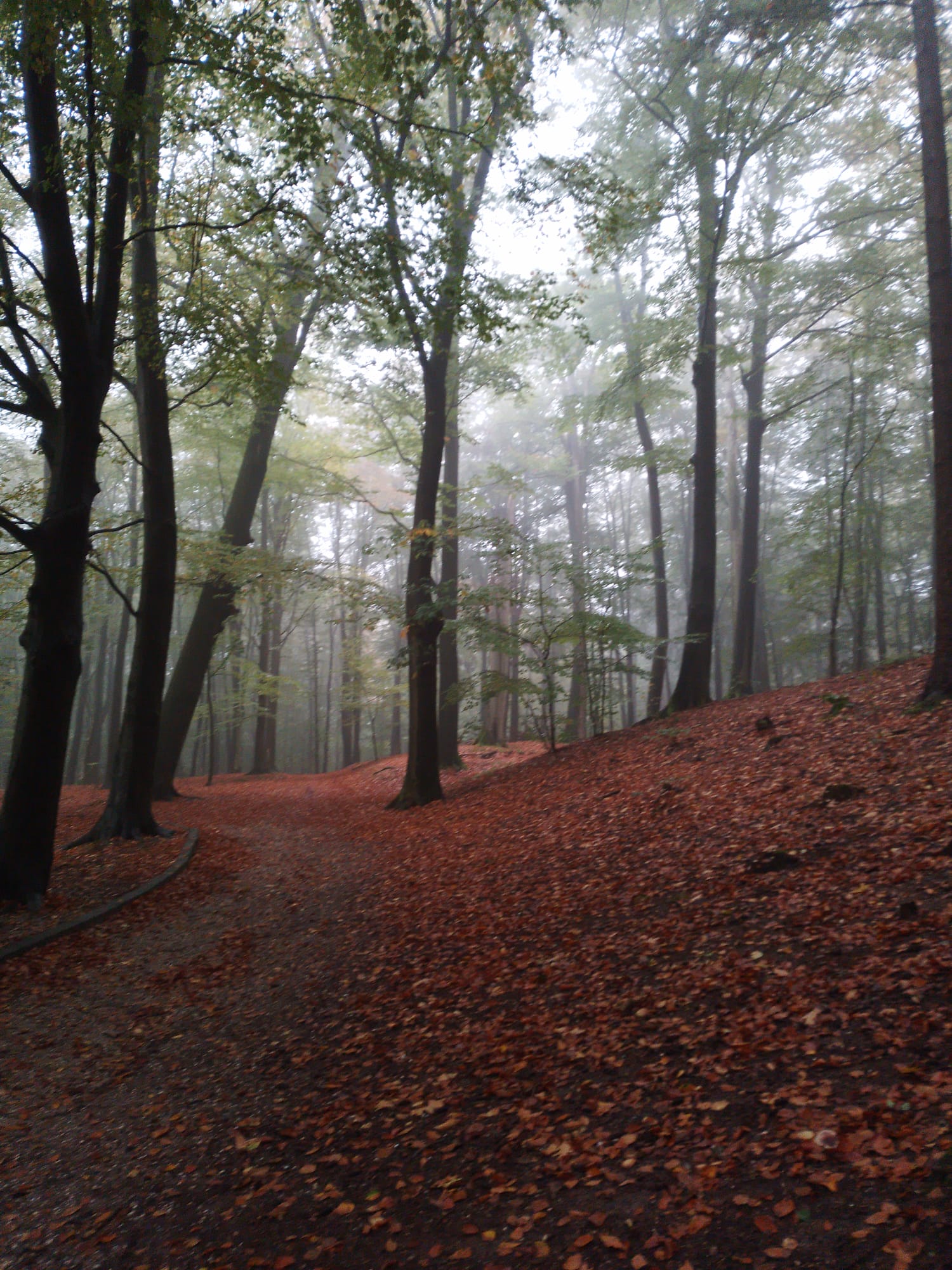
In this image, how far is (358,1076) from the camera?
420cm

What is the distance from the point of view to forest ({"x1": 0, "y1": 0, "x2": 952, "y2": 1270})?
3.14 m

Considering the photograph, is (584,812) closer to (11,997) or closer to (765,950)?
(765,950)

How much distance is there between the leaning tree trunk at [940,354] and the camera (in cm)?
765

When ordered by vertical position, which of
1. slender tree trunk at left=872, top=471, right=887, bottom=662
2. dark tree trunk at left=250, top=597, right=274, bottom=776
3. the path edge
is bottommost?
the path edge

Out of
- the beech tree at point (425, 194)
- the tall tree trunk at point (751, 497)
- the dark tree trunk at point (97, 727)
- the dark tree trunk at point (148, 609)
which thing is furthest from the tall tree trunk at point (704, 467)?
the dark tree trunk at point (97, 727)

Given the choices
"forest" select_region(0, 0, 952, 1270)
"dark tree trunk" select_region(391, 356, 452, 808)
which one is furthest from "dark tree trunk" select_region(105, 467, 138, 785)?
"dark tree trunk" select_region(391, 356, 452, 808)

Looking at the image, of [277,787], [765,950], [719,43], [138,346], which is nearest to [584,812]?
[765,950]

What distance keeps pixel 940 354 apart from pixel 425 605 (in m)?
7.40

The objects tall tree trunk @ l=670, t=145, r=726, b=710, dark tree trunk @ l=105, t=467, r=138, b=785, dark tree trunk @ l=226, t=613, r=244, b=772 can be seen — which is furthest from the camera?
dark tree trunk @ l=226, t=613, r=244, b=772

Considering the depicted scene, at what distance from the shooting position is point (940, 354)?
7.75 meters

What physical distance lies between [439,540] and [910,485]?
15.8 m

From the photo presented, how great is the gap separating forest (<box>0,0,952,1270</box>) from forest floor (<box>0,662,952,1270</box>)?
24 mm

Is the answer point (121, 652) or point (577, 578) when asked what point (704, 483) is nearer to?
point (577, 578)

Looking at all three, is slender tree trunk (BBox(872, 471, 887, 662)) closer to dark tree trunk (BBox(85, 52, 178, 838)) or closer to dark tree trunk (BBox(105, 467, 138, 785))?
dark tree trunk (BBox(85, 52, 178, 838))
